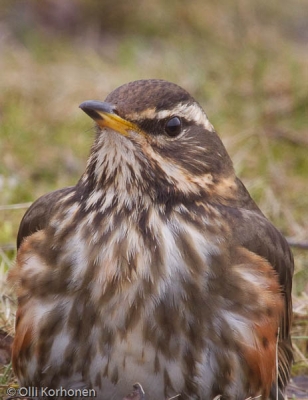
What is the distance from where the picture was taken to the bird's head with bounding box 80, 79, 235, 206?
4.70 metres

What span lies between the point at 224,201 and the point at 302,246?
212 centimetres

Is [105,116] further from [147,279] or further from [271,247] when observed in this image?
[271,247]

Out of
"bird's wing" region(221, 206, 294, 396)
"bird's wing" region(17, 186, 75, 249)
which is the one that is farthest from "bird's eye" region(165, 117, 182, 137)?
"bird's wing" region(17, 186, 75, 249)

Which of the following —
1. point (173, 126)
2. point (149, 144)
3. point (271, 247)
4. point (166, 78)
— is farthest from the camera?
point (166, 78)

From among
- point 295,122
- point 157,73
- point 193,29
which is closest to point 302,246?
point 295,122

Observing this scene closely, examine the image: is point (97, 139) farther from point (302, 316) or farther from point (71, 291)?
point (302, 316)

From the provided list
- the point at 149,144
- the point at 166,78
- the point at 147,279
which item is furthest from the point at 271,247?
the point at 166,78

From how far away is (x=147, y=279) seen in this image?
4816 mm

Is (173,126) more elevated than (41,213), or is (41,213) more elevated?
(173,126)

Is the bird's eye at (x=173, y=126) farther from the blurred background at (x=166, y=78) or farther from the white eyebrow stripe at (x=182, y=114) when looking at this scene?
the blurred background at (x=166, y=78)

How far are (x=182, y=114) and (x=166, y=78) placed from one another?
5.72m

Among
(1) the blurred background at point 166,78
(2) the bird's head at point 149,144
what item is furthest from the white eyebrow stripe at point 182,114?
(1) the blurred background at point 166,78

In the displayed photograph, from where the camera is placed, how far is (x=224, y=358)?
15.9 ft

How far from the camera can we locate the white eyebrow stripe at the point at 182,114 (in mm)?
4742
